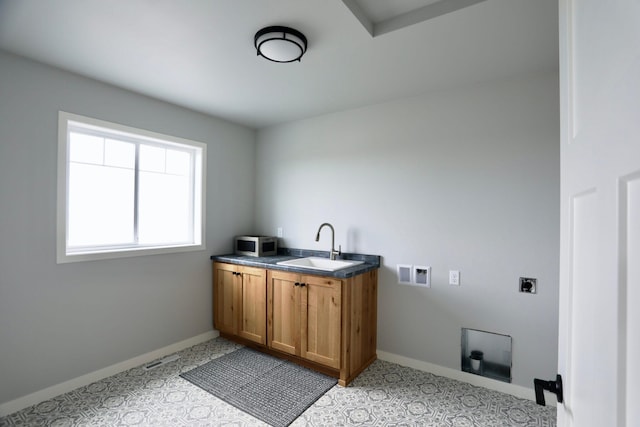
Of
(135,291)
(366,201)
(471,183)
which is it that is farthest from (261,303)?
(471,183)

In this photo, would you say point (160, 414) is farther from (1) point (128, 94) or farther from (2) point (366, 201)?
(1) point (128, 94)

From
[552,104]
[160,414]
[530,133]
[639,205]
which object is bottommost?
[160,414]

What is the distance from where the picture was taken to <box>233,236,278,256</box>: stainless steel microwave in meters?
3.42

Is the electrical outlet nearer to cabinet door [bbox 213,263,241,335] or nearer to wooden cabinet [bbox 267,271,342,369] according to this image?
wooden cabinet [bbox 267,271,342,369]

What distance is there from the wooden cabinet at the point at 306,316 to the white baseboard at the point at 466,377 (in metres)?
0.22

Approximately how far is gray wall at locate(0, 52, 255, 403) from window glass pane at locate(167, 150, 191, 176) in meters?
0.22

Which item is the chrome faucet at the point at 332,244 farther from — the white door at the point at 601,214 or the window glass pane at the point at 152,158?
the white door at the point at 601,214

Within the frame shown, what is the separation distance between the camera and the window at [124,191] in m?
2.48

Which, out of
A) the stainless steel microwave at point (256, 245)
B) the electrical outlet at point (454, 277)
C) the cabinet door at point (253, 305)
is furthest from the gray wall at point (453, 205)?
the cabinet door at point (253, 305)

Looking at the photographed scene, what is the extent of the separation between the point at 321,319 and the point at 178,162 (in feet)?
7.29

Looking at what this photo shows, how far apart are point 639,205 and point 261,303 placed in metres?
2.96

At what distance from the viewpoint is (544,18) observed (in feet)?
5.55

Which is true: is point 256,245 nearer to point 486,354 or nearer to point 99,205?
point 99,205

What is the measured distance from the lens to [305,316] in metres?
2.70
